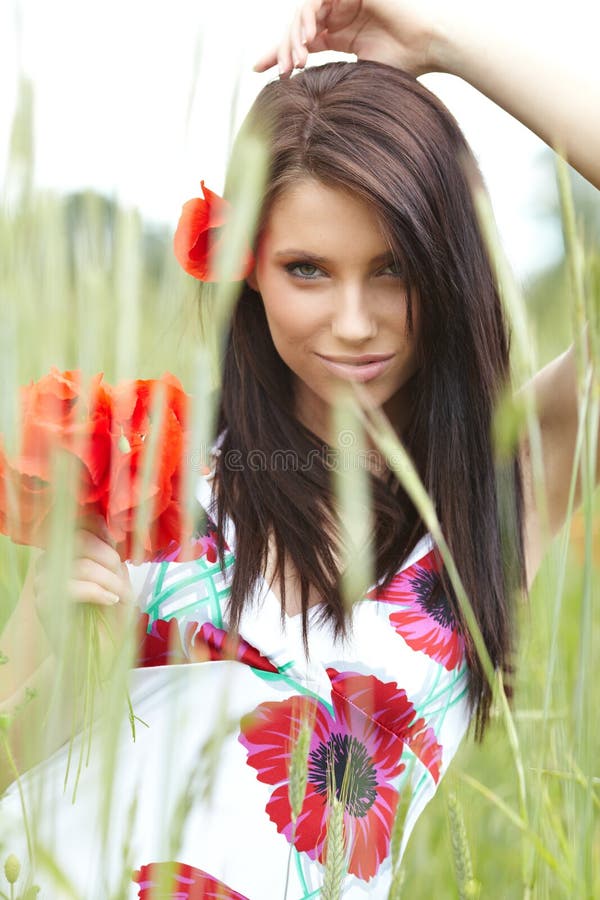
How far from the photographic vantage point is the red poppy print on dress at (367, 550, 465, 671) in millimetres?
939

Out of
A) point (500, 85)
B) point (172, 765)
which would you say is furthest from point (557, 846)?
point (500, 85)

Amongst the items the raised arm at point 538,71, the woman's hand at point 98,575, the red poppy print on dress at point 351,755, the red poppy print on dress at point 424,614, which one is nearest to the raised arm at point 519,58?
the raised arm at point 538,71

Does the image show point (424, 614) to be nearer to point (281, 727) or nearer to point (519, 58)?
point (281, 727)

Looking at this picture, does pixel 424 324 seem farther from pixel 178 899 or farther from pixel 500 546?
pixel 178 899

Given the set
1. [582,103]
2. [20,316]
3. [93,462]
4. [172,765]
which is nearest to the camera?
[172,765]

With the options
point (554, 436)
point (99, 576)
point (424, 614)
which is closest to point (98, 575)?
point (99, 576)

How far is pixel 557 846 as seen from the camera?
0.46m

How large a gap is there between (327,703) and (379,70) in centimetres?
57

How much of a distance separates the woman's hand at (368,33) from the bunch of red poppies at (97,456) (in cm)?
48

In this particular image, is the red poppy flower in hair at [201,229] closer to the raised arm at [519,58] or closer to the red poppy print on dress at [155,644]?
the raised arm at [519,58]

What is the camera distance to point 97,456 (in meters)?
0.57

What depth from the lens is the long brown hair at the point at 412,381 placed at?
0.89 m

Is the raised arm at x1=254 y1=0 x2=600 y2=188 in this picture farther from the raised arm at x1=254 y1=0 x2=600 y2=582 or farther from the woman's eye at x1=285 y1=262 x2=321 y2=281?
the woman's eye at x1=285 y1=262 x2=321 y2=281

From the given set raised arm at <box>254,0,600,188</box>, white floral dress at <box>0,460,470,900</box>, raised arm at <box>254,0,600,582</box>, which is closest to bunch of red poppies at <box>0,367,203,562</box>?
white floral dress at <box>0,460,470,900</box>
